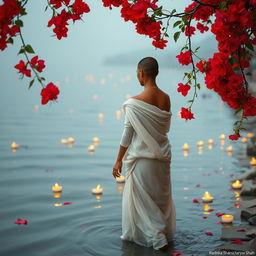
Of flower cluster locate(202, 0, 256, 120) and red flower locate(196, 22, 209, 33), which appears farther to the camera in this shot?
red flower locate(196, 22, 209, 33)

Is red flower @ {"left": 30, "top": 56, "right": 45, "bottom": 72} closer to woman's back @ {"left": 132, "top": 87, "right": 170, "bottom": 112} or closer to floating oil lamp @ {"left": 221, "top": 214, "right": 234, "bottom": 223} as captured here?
woman's back @ {"left": 132, "top": 87, "right": 170, "bottom": 112}

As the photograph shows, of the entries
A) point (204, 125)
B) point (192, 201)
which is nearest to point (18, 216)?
point (192, 201)

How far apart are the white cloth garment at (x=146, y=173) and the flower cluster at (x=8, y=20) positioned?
1.74m

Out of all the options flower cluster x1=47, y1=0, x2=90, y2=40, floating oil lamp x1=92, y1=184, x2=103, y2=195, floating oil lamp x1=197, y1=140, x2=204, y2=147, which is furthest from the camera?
floating oil lamp x1=197, y1=140, x2=204, y2=147

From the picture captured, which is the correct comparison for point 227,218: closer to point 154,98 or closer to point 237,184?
point 154,98

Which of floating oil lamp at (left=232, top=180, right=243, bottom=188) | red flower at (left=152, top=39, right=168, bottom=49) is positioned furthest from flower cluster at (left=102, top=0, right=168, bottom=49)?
floating oil lamp at (left=232, top=180, right=243, bottom=188)

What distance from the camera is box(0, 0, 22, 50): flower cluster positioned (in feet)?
9.68

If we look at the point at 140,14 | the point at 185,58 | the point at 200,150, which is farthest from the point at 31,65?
the point at 200,150

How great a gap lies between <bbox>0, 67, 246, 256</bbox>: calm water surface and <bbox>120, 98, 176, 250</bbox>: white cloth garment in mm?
185

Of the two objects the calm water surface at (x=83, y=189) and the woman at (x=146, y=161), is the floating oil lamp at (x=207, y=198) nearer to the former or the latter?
the calm water surface at (x=83, y=189)

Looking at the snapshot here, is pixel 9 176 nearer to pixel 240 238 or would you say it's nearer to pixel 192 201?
pixel 192 201

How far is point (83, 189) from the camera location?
7.10m

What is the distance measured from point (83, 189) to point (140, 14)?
4.10m

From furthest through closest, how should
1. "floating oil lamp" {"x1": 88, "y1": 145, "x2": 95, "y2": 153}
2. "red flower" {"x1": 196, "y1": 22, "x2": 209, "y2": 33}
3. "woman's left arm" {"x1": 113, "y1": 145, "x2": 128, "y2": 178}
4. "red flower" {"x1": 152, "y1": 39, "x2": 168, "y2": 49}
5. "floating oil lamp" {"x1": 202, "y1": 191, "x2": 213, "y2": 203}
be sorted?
"floating oil lamp" {"x1": 88, "y1": 145, "x2": 95, "y2": 153} < "floating oil lamp" {"x1": 202, "y1": 191, "x2": 213, "y2": 203} < "woman's left arm" {"x1": 113, "y1": 145, "x2": 128, "y2": 178} < "red flower" {"x1": 196, "y1": 22, "x2": 209, "y2": 33} < "red flower" {"x1": 152, "y1": 39, "x2": 168, "y2": 49}
